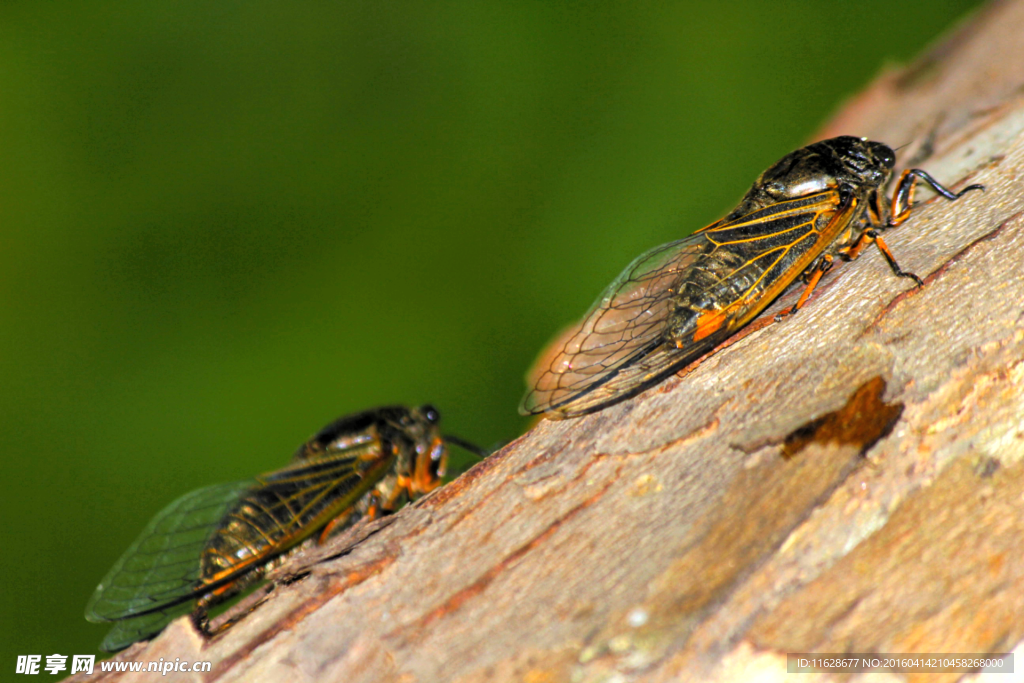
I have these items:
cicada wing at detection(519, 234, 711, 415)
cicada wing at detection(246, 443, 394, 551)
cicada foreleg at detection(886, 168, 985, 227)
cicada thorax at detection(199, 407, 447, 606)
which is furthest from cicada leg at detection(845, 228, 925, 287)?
cicada wing at detection(246, 443, 394, 551)

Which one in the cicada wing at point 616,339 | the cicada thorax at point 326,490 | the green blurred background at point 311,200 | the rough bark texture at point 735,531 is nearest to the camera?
the rough bark texture at point 735,531

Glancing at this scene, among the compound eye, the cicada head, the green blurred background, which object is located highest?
the green blurred background

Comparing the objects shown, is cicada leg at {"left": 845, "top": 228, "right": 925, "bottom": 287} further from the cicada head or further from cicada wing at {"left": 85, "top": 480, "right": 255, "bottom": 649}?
cicada wing at {"left": 85, "top": 480, "right": 255, "bottom": 649}

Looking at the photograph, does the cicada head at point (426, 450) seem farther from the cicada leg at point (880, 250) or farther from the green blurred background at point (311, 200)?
the cicada leg at point (880, 250)

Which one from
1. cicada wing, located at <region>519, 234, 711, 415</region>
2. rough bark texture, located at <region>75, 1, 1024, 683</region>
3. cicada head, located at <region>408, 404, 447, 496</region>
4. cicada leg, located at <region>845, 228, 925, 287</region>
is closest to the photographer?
rough bark texture, located at <region>75, 1, 1024, 683</region>

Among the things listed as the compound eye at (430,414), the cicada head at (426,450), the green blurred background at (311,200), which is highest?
the green blurred background at (311,200)

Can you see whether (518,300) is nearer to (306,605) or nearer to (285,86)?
(285,86)

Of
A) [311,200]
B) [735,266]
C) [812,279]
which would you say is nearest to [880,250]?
[812,279]

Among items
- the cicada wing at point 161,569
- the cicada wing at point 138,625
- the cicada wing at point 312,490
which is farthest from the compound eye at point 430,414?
the cicada wing at point 138,625
